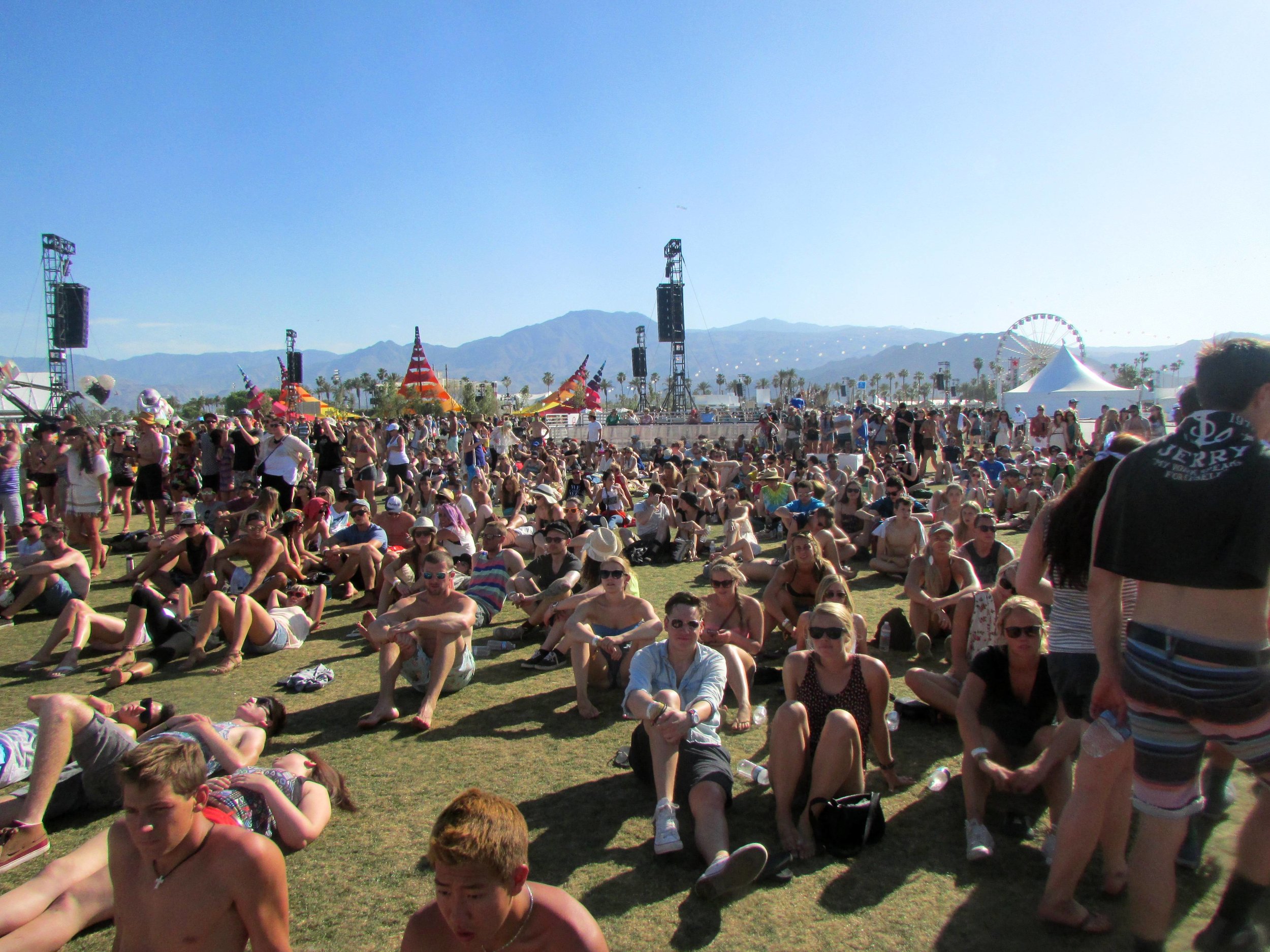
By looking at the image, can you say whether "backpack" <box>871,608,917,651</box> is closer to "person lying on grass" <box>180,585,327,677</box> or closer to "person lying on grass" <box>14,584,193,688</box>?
"person lying on grass" <box>180,585,327,677</box>

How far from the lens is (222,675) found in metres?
5.77

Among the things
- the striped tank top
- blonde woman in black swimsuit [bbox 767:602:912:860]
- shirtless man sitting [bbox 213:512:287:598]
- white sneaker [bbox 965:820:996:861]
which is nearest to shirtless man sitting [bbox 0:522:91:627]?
shirtless man sitting [bbox 213:512:287:598]

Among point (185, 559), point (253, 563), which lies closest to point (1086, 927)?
point (253, 563)

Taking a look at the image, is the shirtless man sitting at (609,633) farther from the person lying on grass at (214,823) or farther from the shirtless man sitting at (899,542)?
the shirtless man sitting at (899,542)

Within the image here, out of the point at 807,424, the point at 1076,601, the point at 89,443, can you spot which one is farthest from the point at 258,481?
the point at 807,424

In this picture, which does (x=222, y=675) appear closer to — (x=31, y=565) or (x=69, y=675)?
(x=69, y=675)

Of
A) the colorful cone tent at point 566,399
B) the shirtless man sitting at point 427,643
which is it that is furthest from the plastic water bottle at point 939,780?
the colorful cone tent at point 566,399

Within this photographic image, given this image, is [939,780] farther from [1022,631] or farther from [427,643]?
[427,643]

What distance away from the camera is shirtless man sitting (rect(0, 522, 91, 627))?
704cm

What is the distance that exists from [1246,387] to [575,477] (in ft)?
36.6

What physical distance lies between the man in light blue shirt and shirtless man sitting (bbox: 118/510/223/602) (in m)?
5.21

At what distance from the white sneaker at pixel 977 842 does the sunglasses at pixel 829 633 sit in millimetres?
914

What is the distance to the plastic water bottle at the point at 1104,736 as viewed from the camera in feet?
7.80

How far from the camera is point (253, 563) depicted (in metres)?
7.27
